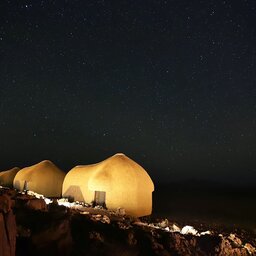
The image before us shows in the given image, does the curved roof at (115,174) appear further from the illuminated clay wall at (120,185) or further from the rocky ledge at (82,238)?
the rocky ledge at (82,238)

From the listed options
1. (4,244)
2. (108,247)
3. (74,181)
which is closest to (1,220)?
(4,244)

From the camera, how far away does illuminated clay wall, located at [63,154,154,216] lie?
21.2m

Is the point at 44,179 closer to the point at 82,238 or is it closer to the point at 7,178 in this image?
the point at 7,178

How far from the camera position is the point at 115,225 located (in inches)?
578

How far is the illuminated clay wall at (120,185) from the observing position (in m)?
21.2

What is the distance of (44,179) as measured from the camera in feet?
98.0

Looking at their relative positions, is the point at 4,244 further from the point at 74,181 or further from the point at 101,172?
the point at 74,181

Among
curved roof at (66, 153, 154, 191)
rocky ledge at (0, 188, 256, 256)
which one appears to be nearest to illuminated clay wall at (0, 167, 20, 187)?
curved roof at (66, 153, 154, 191)

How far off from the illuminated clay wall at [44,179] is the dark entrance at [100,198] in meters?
8.97

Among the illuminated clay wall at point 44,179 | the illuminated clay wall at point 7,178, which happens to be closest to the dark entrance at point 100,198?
the illuminated clay wall at point 44,179

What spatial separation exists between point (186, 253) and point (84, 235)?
13.3 feet

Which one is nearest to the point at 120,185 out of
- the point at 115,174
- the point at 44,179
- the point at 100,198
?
the point at 115,174

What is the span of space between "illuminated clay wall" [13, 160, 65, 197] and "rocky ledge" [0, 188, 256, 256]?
522 inches

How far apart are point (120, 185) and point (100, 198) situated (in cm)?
155
